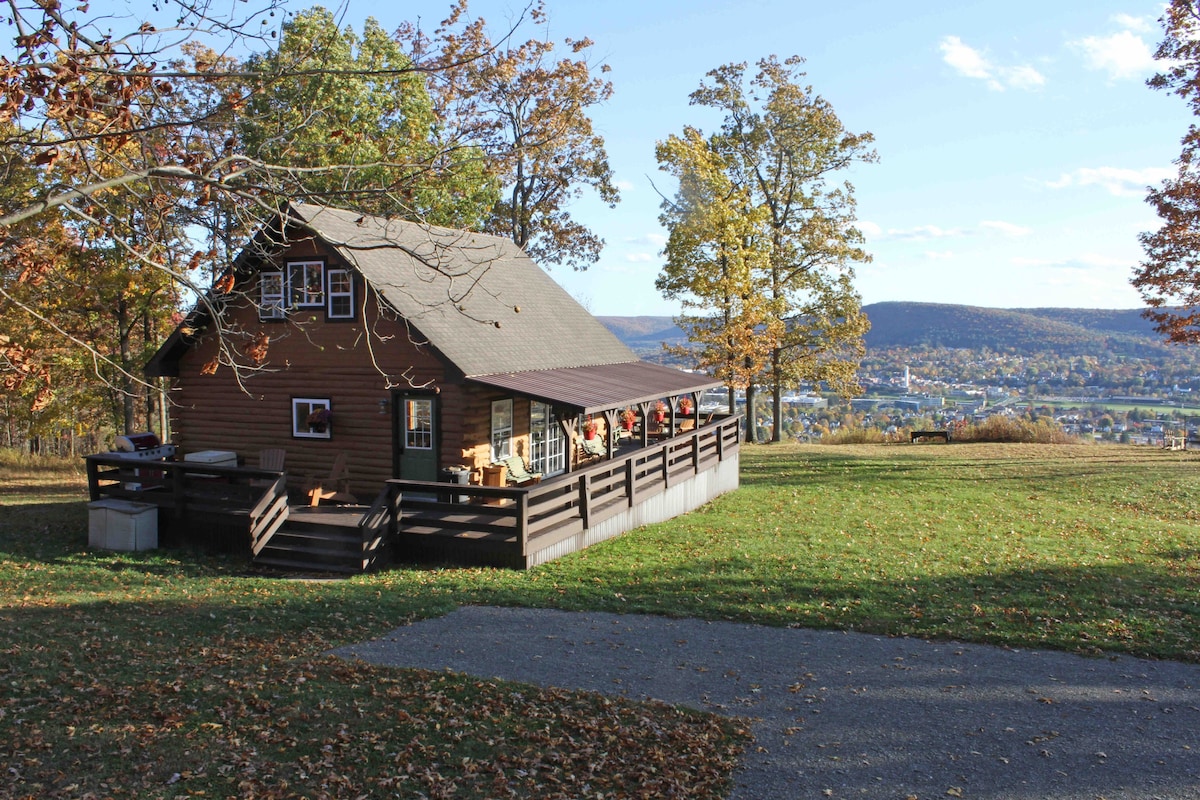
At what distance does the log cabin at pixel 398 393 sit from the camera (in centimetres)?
1655

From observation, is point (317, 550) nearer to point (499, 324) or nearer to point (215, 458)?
point (499, 324)

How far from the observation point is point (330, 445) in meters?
18.3

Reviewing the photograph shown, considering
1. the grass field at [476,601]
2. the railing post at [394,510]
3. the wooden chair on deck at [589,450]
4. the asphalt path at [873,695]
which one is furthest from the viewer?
the wooden chair on deck at [589,450]

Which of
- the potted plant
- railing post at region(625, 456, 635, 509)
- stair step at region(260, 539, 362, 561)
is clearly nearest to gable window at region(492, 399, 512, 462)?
railing post at region(625, 456, 635, 509)

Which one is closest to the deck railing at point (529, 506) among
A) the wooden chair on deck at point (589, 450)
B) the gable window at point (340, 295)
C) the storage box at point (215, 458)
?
the wooden chair on deck at point (589, 450)

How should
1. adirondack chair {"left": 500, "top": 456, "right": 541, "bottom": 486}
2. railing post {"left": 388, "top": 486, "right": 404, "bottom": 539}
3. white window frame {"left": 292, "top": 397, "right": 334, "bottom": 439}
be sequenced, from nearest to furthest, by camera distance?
railing post {"left": 388, "top": 486, "right": 404, "bottom": 539} → adirondack chair {"left": 500, "top": 456, "right": 541, "bottom": 486} → white window frame {"left": 292, "top": 397, "right": 334, "bottom": 439}

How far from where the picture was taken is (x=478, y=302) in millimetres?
20547

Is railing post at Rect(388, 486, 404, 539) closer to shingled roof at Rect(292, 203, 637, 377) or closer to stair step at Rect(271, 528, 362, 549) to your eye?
stair step at Rect(271, 528, 362, 549)

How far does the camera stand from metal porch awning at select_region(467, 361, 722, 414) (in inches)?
645

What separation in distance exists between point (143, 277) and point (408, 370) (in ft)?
33.3

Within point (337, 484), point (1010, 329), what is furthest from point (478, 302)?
point (1010, 329)

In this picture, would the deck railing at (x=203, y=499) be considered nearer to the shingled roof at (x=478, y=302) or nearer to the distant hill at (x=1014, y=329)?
the shingled roof at (x=478, y=302)

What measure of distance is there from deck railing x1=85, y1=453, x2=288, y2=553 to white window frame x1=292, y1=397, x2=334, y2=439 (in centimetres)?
183

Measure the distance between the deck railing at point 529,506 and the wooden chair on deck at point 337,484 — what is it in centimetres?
131
